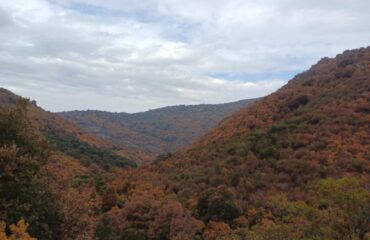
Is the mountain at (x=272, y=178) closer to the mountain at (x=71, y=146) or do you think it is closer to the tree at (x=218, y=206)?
the tree at (x=218, y=206)

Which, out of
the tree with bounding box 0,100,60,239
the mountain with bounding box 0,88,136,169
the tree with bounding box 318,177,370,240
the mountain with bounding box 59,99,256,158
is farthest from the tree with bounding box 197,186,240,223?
the mountain with bounding box 59,99,256,158

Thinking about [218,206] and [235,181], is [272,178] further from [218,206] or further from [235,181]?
[218,206]

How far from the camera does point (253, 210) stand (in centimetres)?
2777

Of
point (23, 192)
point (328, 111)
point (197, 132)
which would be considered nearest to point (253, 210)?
point (328, 111)

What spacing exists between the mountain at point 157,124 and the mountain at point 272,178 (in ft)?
232

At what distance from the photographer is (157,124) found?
487ft

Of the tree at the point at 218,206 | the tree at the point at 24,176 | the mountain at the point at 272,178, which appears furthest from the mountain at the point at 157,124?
the tree at the point at 24,176

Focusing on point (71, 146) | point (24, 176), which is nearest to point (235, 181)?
point (24, 176)

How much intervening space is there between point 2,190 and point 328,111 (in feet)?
103

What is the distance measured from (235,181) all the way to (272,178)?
2866 millimetres

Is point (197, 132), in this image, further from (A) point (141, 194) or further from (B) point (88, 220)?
(B) point (88, 220)

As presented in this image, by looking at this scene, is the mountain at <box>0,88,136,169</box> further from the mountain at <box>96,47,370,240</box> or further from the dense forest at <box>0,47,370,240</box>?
the mountain at <box>96,47,370,240</box>

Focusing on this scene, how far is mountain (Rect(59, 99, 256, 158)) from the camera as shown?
12400cm

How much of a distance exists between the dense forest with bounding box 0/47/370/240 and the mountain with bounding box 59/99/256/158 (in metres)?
68.3
